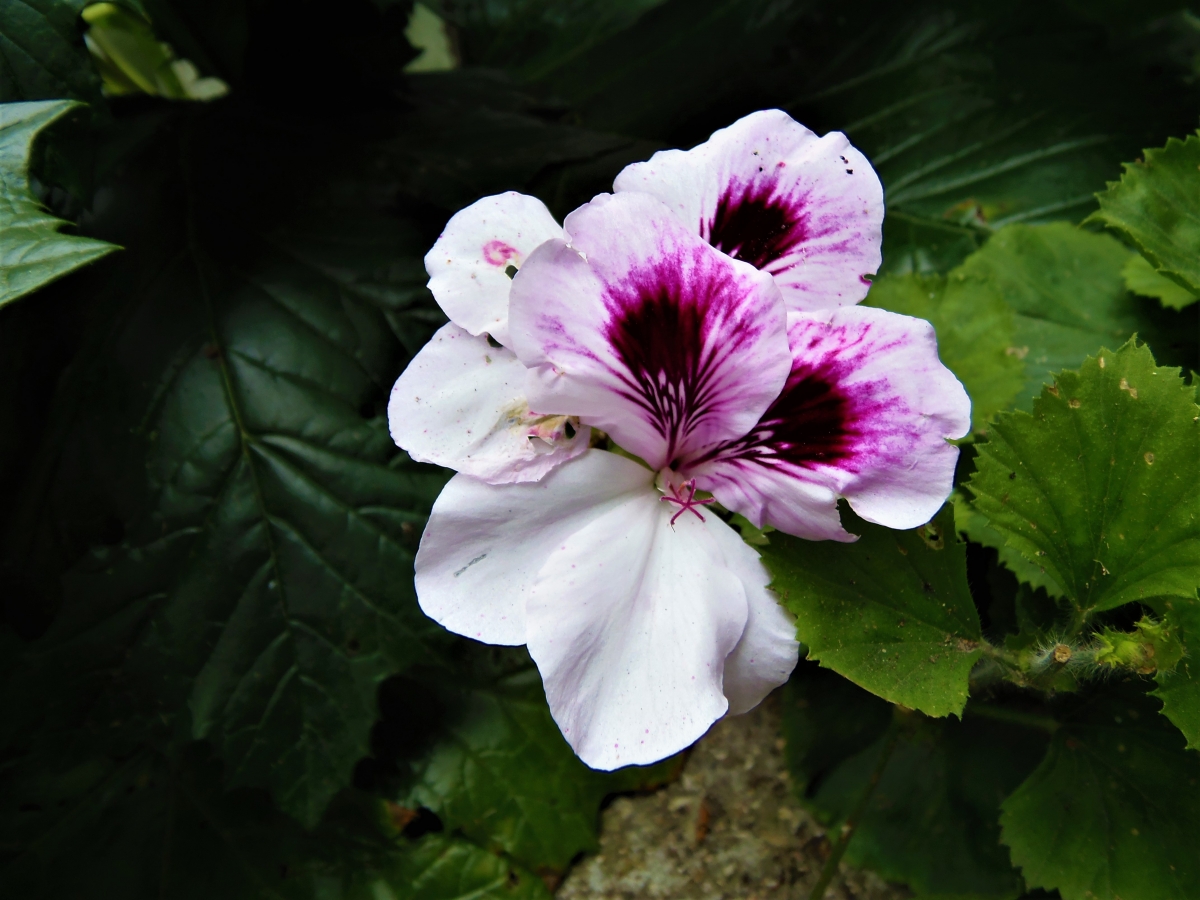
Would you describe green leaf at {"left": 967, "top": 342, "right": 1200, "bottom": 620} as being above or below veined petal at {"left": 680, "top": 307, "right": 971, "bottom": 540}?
below

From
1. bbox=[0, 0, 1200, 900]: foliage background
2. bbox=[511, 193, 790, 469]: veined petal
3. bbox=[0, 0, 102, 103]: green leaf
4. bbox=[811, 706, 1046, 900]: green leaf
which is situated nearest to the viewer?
bbox=[511, 193, 790, 469]: veined petal

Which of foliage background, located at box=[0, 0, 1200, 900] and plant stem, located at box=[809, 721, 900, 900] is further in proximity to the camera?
plant stem, located at box=[809, 721, 900, 900]

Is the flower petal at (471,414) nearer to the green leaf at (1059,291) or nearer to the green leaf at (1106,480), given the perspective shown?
the green leaf at (1106,480)

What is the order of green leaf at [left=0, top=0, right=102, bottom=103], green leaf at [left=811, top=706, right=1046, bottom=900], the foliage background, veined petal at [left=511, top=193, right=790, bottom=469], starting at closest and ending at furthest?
veined petal at [left=511, top=193, right=790, bottom=469] → the foliage background → green leaf at [left=0, top=0, right=102, bottom=103] → green leaf at [left=811, top=706, right=1046, bottom=900]

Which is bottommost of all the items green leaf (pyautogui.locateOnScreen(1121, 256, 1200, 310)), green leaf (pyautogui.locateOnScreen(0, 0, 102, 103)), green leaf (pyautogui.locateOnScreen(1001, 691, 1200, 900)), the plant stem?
the plant stem

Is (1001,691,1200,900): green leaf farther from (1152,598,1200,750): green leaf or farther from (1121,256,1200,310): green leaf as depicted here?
(1121,256,1200,310): green leaf

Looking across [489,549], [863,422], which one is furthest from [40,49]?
[863,422]

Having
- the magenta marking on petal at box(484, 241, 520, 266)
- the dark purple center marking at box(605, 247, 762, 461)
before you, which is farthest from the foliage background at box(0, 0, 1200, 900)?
the magenta marking on petal at box(484, 241, 520, 266)

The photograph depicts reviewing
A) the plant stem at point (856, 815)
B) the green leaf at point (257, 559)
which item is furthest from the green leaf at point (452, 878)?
the plant stem at point (856, 815)
